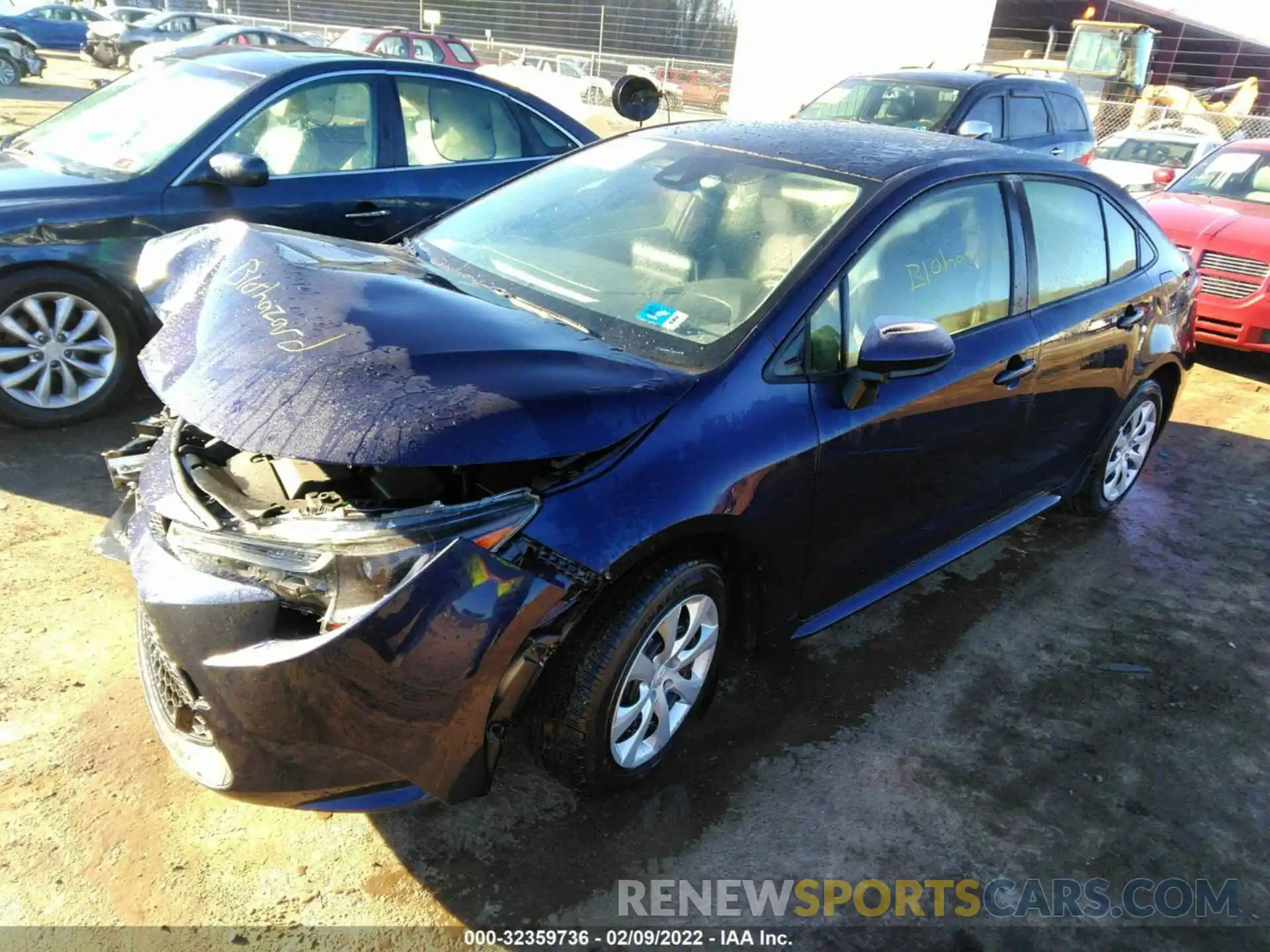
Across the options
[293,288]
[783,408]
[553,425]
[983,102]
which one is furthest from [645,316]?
[983,102]

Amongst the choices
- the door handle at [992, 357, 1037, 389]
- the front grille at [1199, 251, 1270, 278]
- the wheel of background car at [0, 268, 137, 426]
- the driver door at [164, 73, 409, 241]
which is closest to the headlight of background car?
the door handle at [992, 357, 1037, 389]

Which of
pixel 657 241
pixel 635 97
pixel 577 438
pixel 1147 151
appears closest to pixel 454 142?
pixel 635 97

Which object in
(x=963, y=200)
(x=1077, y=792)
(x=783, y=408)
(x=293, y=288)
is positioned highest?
(x=963, y=200)

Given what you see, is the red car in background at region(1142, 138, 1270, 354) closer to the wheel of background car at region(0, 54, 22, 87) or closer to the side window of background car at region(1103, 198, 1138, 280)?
the side window of background car at region(1103, 198, 1138, 280)

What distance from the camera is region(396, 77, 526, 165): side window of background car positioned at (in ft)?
16.8

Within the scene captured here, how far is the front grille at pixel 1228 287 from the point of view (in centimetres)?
696

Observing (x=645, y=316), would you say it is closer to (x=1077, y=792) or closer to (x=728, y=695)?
(x=728, y=695)

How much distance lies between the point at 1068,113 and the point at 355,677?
10507mm

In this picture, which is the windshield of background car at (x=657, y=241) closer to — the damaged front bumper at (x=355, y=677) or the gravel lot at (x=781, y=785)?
the damaged front bumper at (x=355, y=677)

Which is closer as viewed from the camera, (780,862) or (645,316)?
(780,862)

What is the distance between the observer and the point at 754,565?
2.62 m

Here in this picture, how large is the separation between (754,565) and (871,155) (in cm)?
151

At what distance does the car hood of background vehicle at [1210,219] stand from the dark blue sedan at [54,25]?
28.9 m

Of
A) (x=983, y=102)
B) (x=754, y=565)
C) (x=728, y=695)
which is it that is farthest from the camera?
(x=983, y=102)
